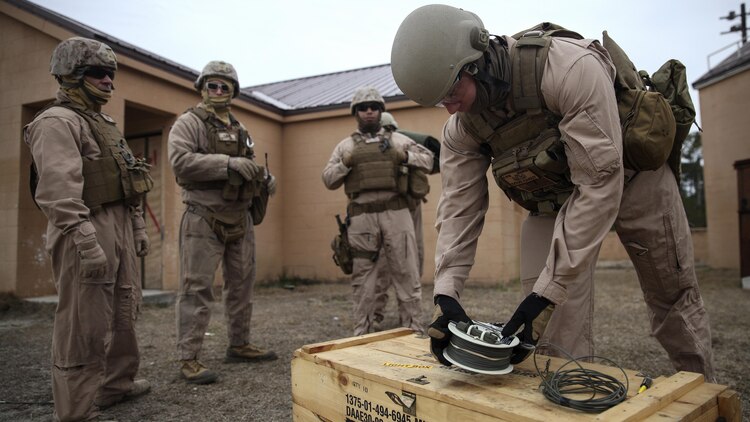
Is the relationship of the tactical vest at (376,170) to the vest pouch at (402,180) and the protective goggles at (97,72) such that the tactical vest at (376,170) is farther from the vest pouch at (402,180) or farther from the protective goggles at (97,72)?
the protective goggles at (97,72)

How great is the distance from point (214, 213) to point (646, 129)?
9.60 ft

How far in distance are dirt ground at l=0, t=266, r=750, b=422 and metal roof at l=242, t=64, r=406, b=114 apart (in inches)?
153

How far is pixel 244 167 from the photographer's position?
3887 mm

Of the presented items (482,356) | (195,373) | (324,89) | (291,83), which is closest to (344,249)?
(195,373)

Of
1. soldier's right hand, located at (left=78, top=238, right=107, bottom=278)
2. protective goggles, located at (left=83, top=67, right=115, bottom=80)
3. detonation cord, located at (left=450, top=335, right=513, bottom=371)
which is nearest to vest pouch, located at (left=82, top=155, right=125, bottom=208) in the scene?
soldier's right hand, located at (left=78, top=238, right=107, bottom=278)

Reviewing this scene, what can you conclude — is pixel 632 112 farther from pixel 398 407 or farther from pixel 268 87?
pixel 268 87

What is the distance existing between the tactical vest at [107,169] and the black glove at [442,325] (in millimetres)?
2064

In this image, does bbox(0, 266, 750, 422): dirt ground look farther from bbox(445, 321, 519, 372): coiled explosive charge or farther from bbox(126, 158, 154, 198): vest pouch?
bbox(445, 321, 519, 372): coiled explosive charge

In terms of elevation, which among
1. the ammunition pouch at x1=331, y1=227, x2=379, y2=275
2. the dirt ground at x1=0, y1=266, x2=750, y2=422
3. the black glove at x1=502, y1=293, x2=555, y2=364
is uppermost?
the ammunition pouch at x1=331, y1=227, x2=379, y2=275

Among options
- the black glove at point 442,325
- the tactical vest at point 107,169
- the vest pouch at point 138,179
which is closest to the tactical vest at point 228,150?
the vest pouch at point 138,179

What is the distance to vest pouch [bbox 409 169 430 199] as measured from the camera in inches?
191

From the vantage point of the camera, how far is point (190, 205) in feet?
12.7

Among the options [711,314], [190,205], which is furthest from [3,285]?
[711,314]

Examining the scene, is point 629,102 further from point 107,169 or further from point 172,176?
point 172,176
